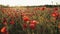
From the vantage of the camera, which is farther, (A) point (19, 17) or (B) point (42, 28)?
(A) point (19, 17)

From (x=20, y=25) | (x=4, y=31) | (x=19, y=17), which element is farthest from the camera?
(x=19, y=17)

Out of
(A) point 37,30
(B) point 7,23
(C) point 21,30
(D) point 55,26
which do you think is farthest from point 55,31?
(B) point 7,23

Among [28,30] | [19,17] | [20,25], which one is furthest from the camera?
[19,17]

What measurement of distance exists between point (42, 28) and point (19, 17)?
0.43 m

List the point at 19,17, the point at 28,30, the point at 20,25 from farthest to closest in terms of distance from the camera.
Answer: the point at 19,17, the point at 20,25, the point at 28,30

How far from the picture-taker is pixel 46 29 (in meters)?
2.43

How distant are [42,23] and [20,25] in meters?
0.28

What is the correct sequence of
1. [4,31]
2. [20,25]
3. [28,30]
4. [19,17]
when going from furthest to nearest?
[19,17]
[20,25]
[28,30]
[4,31]

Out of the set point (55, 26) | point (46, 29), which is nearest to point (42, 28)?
point (46, 29)

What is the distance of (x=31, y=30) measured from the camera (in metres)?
2.36

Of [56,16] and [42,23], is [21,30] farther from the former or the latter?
[56,16]

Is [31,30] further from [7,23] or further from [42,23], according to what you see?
[7,23]

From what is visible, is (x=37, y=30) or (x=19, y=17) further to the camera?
(x=19, y=17)

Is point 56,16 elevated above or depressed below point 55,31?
above
